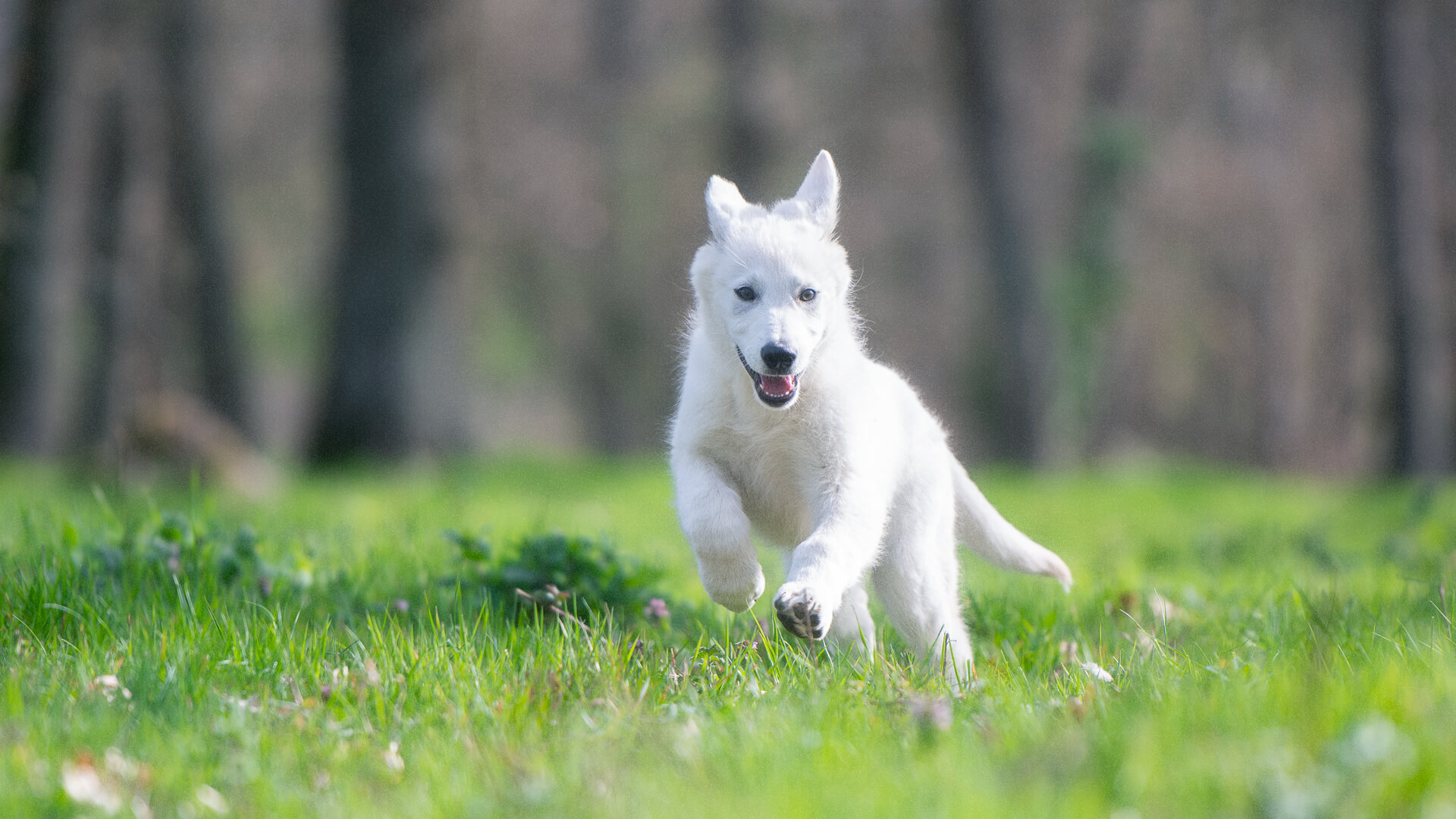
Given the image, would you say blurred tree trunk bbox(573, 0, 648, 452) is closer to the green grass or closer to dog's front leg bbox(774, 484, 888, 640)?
the green grass

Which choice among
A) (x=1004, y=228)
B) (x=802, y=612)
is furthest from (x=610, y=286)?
(x=802, y=612)

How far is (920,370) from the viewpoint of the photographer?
97.3 ft

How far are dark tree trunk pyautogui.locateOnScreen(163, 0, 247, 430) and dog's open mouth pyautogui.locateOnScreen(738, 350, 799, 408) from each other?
47.9 ft

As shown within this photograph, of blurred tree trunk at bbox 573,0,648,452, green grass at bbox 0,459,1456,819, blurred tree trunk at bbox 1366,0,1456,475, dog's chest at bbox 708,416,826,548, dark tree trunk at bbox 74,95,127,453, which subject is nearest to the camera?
green grass at bbox 0,459,1456,819

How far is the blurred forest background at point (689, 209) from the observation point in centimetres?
1189

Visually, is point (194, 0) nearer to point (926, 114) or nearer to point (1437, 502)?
point (926, 114)

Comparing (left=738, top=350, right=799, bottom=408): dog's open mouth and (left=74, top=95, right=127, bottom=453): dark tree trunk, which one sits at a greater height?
(left=738, top=350, right=799, bottom=408): dog's open mouth

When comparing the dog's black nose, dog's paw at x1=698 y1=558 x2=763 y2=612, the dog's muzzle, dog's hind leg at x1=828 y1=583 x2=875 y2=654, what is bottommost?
dog's hind leg at x1=828 y1=583 x2=875 y2=654

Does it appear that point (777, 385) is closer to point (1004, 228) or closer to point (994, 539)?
point (994, 539)

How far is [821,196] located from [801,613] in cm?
159

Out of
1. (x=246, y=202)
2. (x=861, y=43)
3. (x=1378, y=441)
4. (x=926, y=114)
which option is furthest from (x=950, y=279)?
(x=246, y=202)

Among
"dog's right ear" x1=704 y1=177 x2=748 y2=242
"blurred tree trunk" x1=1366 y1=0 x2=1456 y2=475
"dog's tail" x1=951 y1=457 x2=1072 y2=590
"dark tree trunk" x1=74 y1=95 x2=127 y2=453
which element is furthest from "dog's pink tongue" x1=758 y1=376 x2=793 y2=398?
"dark tree trunk" x1=74 y1=95 x2=127 y2=453

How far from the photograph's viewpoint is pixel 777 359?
367 centimetres

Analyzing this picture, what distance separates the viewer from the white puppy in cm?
367
